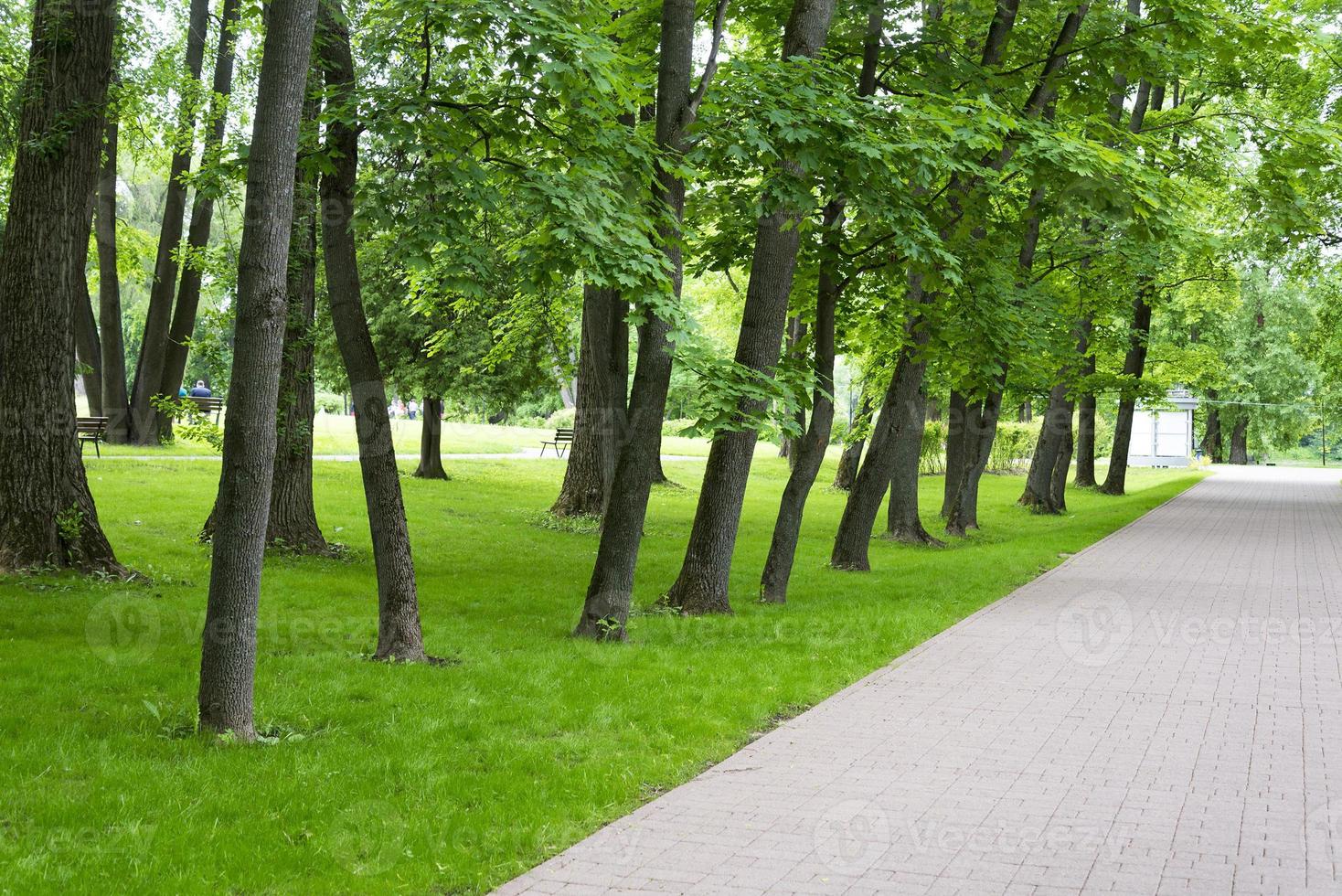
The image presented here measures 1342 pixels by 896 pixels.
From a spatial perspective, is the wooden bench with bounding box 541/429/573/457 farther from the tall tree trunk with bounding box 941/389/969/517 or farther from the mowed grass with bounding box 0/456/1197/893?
the mowed grass with bounding box 0/456/1197/893

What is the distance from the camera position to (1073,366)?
2227cm

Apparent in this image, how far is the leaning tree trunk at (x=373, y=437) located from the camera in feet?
28.4

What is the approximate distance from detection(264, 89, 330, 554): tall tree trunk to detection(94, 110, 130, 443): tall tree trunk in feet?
39.0

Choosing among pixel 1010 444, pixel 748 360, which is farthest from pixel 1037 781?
pixel 1010 444

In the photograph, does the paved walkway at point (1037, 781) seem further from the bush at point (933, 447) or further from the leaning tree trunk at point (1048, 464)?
the bush at point (933, 447)

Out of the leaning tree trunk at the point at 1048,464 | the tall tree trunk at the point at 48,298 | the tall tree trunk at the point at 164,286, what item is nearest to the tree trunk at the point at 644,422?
the tall tree trunk at the point at 48,298

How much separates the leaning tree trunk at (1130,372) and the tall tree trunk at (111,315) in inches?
861

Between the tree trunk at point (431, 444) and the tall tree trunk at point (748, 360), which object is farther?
the tree trunk at point (431, 444)

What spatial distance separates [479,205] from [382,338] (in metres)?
16.0

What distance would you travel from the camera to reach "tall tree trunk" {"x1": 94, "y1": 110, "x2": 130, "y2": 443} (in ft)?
76.6

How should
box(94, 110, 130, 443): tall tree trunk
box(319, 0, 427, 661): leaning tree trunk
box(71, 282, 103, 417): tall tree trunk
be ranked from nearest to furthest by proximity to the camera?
box(319, 0, 427, 661): leaning tree trunk
box(71, 282, 103, 417): tall tree trunk
box(94, 110, 130, 443): tall tree trunk

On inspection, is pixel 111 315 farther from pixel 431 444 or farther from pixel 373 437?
pixel 373 437

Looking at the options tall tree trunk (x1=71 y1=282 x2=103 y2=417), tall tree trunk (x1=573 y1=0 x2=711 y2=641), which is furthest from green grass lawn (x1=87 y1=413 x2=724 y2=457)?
tall tree trunk (x1=573 y1=0 x2=711 y2=641)

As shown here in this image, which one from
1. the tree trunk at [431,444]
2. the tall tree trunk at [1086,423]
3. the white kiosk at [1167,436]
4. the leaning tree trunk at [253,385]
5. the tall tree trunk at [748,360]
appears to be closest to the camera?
the leaning tree trunk at [253,385]
